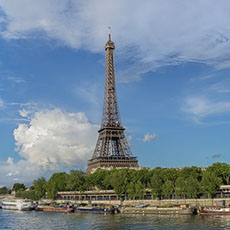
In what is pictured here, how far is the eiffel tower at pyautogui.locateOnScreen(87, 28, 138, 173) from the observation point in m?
150

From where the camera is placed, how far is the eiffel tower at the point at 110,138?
150m

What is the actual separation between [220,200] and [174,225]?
1502 inches

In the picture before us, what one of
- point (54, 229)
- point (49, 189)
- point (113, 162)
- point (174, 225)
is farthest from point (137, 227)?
point (49, 189)

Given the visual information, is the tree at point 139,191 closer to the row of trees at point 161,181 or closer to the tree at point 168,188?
the row of trees at point 161,181

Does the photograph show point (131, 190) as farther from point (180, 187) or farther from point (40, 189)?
point (40, 189)

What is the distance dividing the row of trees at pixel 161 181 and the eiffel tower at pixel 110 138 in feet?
51.9

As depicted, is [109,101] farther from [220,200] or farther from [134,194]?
[220,200]

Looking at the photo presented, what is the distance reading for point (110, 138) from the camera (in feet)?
511

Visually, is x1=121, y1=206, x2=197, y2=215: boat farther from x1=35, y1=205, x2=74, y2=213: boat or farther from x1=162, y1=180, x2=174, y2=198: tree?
x1=35, y1=205, x2=74, y2=213: boat

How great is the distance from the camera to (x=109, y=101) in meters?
168

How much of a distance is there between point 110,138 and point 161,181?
49.5 metres

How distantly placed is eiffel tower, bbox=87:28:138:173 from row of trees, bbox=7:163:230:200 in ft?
51.9

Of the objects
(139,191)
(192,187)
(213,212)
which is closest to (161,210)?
(192,187)

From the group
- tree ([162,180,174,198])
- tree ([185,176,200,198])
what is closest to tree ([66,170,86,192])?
tree ([162,180,174,198])
